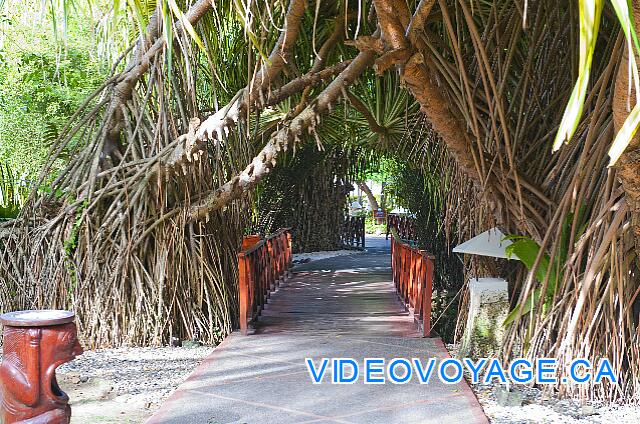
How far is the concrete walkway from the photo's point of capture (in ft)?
10.9

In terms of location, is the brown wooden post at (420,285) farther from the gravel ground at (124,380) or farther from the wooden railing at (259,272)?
the gravel ground at (124,380)

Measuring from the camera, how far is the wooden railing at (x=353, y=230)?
14.7 meters

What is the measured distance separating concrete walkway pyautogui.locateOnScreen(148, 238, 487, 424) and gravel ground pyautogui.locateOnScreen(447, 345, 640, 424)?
0.36 ft

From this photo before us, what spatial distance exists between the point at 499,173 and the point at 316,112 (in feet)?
4.88

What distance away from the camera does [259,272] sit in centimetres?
645

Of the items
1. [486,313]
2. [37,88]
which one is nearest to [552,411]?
[486,313]

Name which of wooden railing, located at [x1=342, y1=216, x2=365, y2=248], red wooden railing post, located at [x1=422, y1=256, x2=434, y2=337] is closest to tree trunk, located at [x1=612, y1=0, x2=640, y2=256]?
red wooden railing post, located at [x1=422, y1=256, x2=434, y2=337]

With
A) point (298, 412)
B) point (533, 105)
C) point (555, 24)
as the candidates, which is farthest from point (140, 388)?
point (555, 24)

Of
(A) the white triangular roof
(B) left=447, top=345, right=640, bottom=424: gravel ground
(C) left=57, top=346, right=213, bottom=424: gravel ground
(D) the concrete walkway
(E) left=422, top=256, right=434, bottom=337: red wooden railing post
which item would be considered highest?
(A) the white triangular roof

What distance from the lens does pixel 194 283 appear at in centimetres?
558

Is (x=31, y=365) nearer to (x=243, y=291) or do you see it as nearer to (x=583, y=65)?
(x=583, y=65)

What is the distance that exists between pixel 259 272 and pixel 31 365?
4073 millimetres

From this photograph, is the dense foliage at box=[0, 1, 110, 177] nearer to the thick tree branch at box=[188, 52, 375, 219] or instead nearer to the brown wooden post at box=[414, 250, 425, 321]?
the thick tree branch at box=[188, 52, 375, 219]

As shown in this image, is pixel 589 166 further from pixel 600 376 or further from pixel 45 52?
pixel 45 52
